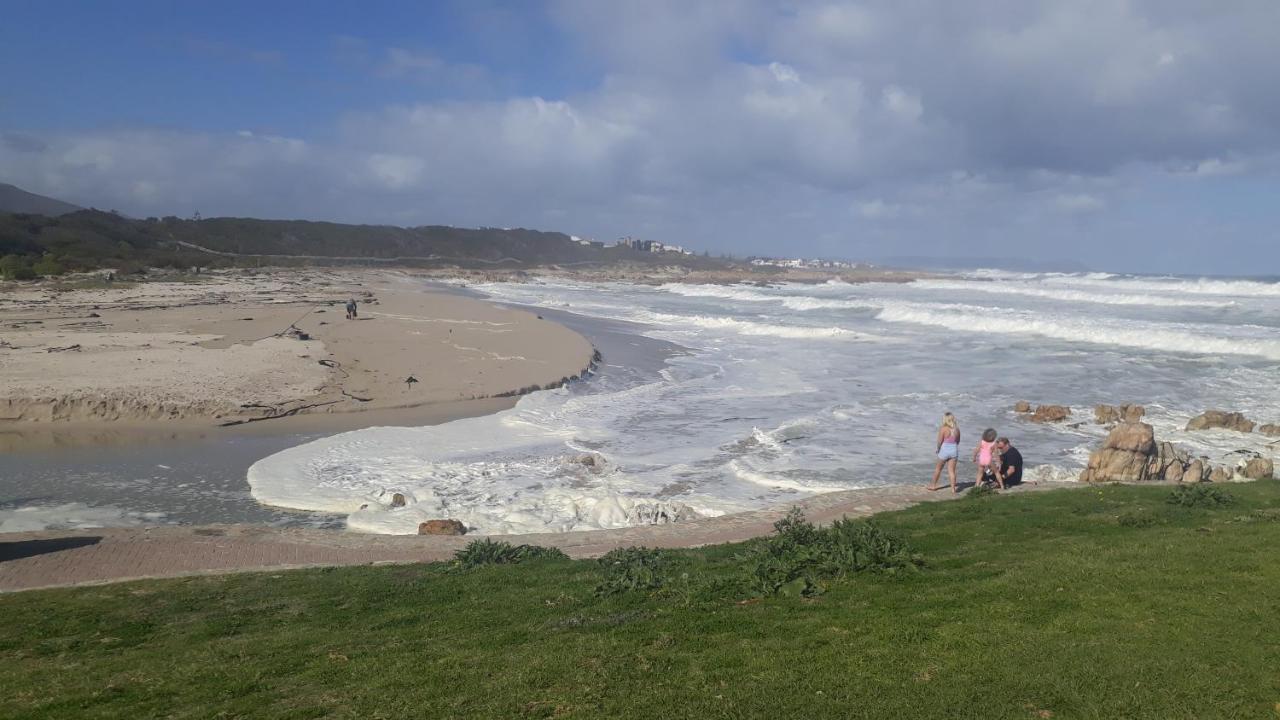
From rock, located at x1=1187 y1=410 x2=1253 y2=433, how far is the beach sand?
54.0 feet

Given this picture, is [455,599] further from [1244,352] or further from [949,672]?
[1244,352]

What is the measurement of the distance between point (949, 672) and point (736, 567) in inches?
124

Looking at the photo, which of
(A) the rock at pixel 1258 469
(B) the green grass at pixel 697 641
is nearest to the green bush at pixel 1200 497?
(B) the green grass at pixel 697 641

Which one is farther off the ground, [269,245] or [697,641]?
[269,245]

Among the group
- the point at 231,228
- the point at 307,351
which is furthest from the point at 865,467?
the point at 231,228

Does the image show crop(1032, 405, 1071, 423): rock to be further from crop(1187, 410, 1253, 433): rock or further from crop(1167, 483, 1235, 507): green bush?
crop(1167, 483, 1235, 507): green bush

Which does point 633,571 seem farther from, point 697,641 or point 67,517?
point 67,517

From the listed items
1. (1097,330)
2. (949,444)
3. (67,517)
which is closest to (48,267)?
(67,517)

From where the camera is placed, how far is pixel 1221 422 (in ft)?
59.1

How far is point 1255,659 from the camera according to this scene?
4770 millimetres

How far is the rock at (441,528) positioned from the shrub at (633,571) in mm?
A: 3291

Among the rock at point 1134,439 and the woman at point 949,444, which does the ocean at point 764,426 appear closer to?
the rock at point 1134,439

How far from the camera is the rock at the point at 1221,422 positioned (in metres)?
17.8

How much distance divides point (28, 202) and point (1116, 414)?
16169cm
